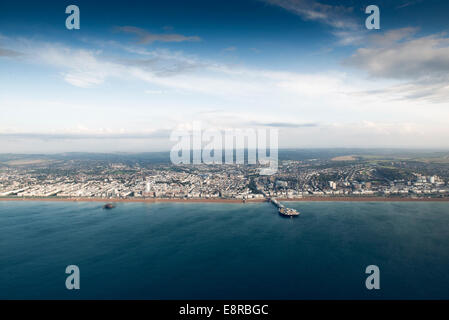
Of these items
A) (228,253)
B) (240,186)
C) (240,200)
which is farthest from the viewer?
(240,186)

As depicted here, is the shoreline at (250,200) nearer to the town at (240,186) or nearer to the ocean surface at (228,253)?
the town at (240,186)

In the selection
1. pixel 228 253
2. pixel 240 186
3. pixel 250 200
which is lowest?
pixel 228 253

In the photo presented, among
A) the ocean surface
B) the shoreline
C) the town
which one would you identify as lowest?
the ocean surface

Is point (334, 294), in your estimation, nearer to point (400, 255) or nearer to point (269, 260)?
point (269, 260)

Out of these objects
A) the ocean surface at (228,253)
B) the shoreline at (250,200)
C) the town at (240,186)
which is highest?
the town at (240,186)

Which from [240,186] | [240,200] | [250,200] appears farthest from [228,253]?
[240,186]

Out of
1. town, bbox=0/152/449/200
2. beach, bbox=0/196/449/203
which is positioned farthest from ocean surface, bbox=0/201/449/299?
Answer: town, bbox=0/152/449/200

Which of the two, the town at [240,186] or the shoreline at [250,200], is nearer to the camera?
the shoreline at [250,200]

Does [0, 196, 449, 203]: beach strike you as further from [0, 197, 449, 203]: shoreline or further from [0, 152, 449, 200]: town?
[0, 152, 449, 200]: town

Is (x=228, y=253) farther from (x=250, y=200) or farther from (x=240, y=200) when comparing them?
(x=250, y=200)

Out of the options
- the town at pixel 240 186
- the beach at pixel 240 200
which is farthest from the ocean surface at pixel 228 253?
the town at pixel 240 186
